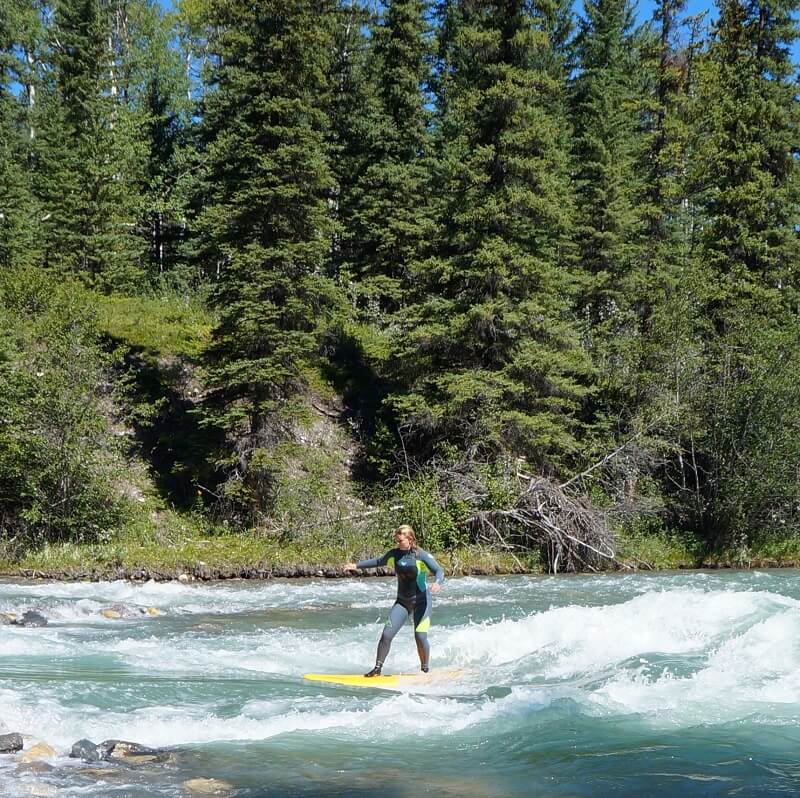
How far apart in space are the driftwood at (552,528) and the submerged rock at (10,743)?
15.2 m

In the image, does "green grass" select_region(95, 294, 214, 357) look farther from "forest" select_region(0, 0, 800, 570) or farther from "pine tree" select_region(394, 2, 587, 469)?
"pine tree" select_region(394, 2, 587, 469)

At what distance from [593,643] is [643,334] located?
1616 centimetres

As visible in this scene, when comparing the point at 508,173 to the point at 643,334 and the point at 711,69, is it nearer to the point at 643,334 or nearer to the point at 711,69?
the point at 643,334

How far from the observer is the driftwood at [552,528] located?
74.7 ft

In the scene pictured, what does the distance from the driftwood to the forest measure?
0.08 m

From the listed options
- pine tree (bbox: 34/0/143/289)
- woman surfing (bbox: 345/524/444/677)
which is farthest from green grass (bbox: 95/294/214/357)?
woman surfing (bbox: 345/524/444/677)

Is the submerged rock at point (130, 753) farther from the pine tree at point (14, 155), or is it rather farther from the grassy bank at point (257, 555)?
the pine tree at point (14, 155)

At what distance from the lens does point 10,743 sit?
838 centimetres

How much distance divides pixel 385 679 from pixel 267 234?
16.1 metres

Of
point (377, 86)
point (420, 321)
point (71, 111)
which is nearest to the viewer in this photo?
point (420, 321)

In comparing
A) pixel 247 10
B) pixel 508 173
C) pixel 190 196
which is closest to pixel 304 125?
pixel 247 10

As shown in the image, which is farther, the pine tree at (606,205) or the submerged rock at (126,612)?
the pine tree at (606,205)

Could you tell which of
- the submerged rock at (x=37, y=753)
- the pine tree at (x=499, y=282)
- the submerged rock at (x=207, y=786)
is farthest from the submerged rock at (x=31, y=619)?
the pine tree at (x=499, y=282)

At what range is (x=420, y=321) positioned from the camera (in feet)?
83.7
